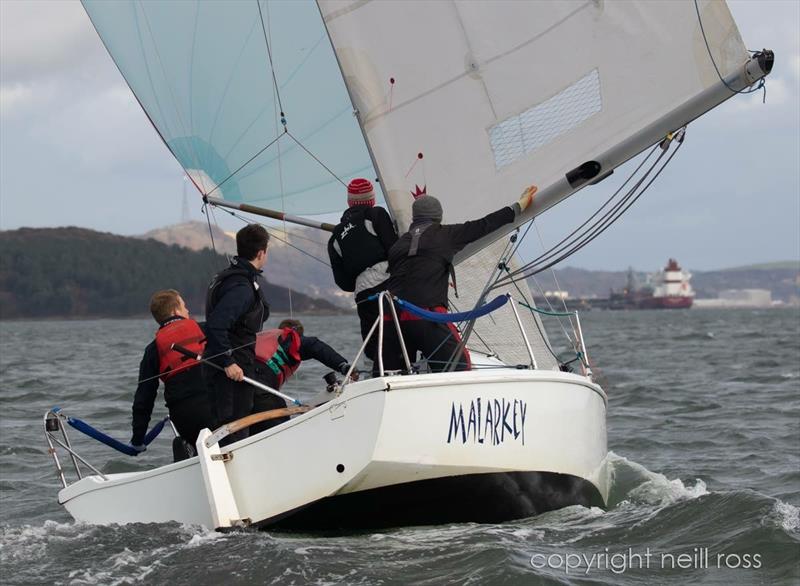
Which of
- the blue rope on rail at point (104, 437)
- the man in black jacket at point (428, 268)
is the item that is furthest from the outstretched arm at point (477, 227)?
the blue rope on rail at point (104, 437)

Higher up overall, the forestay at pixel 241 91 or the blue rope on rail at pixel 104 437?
the forestay at pixel 241 91

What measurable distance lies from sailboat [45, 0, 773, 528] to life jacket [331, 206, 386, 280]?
41cm

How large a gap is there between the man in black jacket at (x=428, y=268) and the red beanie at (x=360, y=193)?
33 centimetres

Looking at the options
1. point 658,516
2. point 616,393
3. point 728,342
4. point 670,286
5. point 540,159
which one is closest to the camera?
point 658,516

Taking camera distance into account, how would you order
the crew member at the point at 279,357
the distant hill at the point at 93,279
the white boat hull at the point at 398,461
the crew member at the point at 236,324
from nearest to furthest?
the white boat hull at the point at 398,461
the crew member at the point at 236,324
the crew member at the point at 279,357
the distant hill at the point at 93,279

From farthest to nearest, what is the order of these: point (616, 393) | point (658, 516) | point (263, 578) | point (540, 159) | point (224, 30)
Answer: point (616, 393)
point (224, 30)
point (540, 159)
point (658, 516)
point (263, 578)

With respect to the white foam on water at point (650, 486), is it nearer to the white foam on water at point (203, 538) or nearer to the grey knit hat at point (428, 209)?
the grey knit hat at point (428, 209)

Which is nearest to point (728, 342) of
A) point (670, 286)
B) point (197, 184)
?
point (197, 184)

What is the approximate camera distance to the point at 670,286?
14050 centimetres

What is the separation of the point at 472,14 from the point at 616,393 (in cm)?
901

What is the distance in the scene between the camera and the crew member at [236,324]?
5652mm

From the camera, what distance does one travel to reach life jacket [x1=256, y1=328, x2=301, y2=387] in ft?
20.2

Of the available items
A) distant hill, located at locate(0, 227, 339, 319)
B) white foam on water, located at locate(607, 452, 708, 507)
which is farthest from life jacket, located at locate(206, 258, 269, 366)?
distant hill, located at locate(0, 227, 339, 319)

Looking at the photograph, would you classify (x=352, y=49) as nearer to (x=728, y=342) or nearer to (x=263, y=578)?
(x=263, y=578)
